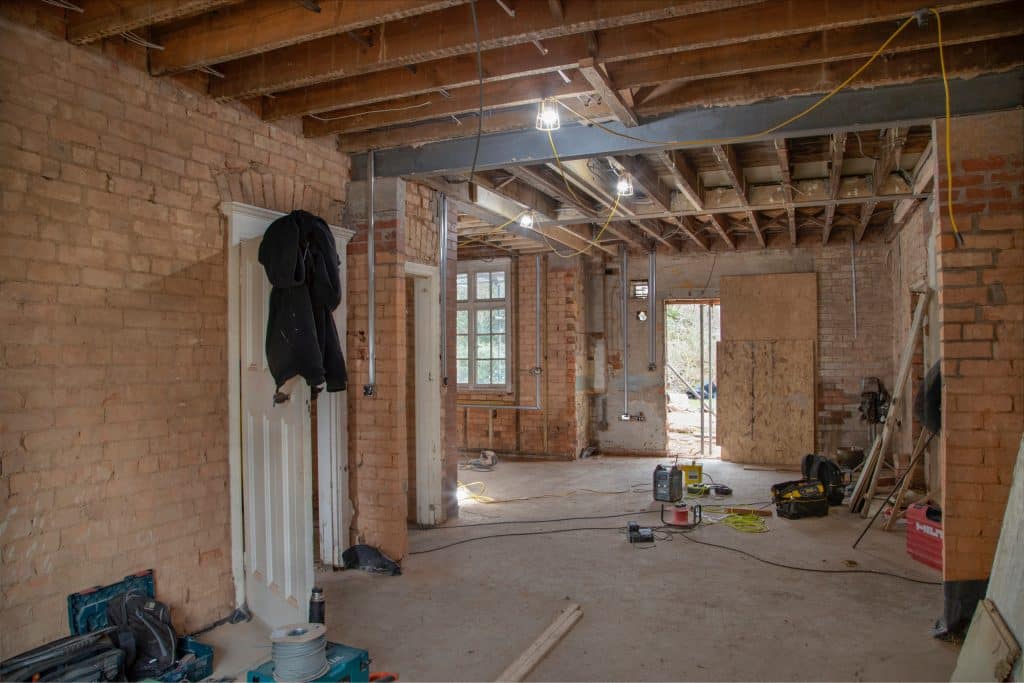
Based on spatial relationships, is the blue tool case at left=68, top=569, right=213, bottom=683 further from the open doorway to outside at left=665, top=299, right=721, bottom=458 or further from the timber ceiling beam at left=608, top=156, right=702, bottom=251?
the open doorway to outside at left=665, top=299, right=721, bottom=458

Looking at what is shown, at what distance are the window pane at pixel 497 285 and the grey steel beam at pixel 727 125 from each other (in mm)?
5084

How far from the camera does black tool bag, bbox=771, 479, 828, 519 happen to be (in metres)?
5.84

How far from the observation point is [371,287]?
4.49 meters

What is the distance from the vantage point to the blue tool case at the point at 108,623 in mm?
2797

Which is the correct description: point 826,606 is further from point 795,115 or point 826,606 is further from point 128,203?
point 128,203

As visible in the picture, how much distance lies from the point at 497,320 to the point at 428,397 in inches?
163

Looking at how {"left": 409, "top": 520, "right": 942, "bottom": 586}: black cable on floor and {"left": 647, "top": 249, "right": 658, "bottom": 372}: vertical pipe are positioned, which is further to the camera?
{"left": 647, "top": 249, "right": 658, "bottom": 372}: vertical pipe

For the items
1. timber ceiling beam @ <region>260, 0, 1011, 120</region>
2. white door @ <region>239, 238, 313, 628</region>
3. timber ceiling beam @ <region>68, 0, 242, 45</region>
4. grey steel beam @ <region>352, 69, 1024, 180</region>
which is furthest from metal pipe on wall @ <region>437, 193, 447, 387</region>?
timber ceiling beam @ <region>68, 0, 242, 45</region>

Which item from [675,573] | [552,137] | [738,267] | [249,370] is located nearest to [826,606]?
[675,573]

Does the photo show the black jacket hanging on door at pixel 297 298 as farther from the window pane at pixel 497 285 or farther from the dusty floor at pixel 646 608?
the window pane at pixel 497 285

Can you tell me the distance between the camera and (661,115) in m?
3.85

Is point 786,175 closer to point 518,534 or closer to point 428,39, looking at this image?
point 428,39

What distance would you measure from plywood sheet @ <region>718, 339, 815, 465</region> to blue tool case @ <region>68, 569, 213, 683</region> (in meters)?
7.42

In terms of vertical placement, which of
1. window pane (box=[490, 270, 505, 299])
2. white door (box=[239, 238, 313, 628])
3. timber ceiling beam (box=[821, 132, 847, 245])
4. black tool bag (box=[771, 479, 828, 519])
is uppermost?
timber ceiling beam (box=[821, 132, 847, 245])
